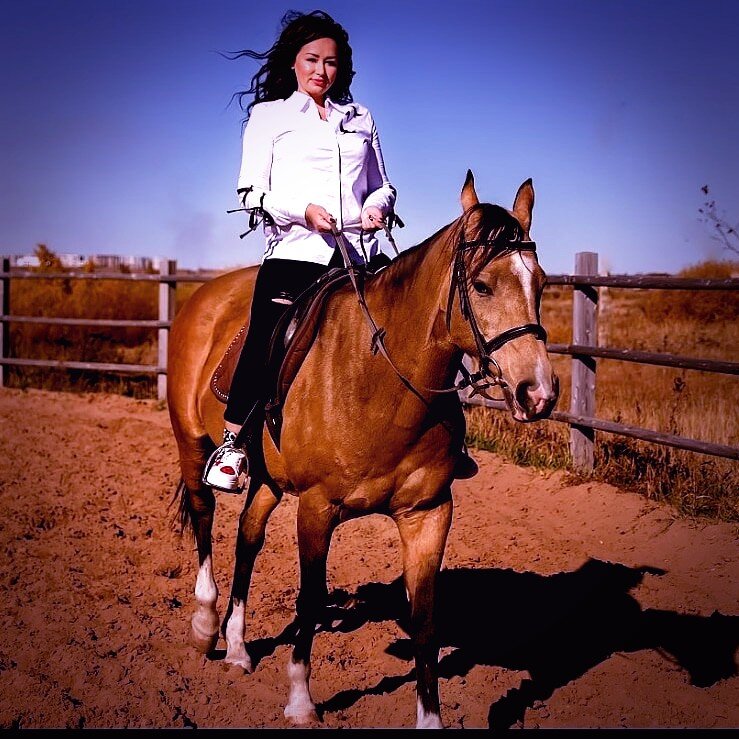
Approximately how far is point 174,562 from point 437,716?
10.3 ft

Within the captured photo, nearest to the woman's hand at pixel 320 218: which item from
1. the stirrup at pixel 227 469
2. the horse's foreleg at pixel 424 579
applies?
the stirrup at pixel 227 469

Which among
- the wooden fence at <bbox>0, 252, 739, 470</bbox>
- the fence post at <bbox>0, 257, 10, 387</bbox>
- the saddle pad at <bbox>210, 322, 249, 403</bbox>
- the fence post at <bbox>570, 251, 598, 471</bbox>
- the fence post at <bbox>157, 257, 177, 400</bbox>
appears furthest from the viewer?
the fence post at <bbox>0, 257, 10, 387</bbox>

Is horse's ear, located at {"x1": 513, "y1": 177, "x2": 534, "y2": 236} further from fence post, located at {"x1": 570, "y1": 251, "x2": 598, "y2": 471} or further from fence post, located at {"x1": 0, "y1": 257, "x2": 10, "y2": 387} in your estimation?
fence post, located at {"x1": 0, "y1": 257, "x2": 10, "y2": 387}

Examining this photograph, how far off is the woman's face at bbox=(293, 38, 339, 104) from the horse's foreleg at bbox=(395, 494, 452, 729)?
219 cm

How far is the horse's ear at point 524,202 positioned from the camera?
10.4 ft

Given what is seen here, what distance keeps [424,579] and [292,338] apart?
4.10 ft

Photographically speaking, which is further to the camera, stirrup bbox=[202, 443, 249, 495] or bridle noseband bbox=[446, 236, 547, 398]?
stirrup bbox=[202, 443, 249, 495]

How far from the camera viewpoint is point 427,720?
135 inches

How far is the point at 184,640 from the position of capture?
4.71m

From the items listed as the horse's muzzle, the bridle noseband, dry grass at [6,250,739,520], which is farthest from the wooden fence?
the horse's muzzle

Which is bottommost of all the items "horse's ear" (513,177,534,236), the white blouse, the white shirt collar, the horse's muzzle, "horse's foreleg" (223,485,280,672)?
"horse's foreleg" (223,485,280,672)

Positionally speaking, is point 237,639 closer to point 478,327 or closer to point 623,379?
point 478,327

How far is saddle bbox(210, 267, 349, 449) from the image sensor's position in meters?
3.70
